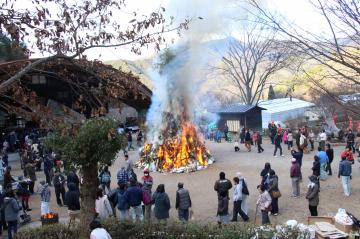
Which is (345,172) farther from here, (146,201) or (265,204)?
(146,201)

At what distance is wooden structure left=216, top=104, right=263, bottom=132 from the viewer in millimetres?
34125

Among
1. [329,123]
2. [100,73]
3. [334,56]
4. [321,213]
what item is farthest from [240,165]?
[334,56]

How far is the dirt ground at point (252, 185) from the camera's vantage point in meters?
13.8

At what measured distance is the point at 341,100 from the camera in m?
6.08

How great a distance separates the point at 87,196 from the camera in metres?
9.93

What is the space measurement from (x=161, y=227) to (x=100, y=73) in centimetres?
404

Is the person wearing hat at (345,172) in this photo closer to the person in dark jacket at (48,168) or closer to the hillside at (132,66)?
the hillside at (132,66)

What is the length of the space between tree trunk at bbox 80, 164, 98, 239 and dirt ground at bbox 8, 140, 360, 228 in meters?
4.30

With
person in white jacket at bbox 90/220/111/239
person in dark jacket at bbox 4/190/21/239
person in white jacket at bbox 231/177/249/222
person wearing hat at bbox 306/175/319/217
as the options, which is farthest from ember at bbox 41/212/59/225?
person wearing hat at bbox 306/175/319/217

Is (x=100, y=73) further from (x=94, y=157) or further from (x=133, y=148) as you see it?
(x=133, y=148)

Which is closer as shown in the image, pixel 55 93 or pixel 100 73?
pixel 100 73

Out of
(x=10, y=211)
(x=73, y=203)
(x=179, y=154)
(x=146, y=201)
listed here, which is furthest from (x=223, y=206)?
(x=179, y=154)

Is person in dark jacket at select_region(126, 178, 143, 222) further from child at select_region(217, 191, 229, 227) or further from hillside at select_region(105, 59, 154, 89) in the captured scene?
hillside at select_region(105, 59, 154, 89)

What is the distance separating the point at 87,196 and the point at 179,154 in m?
12.0
